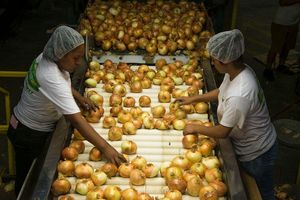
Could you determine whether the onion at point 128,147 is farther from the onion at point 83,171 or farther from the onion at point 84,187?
the onion at point 84,187

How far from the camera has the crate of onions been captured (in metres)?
2.88

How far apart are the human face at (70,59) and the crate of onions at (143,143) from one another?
1.78 ft

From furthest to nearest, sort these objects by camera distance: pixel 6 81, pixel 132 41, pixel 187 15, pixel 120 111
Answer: pixel 6 81, pixel 187 15, pixel 132 41, pixel 120 111

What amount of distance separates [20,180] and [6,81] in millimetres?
3880

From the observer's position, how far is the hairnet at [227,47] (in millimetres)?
2996

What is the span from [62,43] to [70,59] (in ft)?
0.49

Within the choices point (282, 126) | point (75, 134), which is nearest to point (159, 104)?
point (75, 134)

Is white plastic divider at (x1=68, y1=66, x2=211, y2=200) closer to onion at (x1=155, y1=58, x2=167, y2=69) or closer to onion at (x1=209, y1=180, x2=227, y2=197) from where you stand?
onion at (x1=209, y1=180, x2=227, y2=197)

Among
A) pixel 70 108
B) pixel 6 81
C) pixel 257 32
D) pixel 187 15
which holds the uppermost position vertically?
pixel 70 108

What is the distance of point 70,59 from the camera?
10.4 feet

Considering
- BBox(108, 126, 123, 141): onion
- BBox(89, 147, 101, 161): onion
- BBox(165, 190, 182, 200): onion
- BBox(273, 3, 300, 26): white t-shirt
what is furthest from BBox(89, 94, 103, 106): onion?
BBox(273, 3, 300, 26): white t-shirt

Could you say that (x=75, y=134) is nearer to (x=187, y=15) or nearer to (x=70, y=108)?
(x=70, y=108)

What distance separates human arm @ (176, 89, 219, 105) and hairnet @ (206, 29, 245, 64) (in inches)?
27.4

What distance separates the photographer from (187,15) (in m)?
5.86
